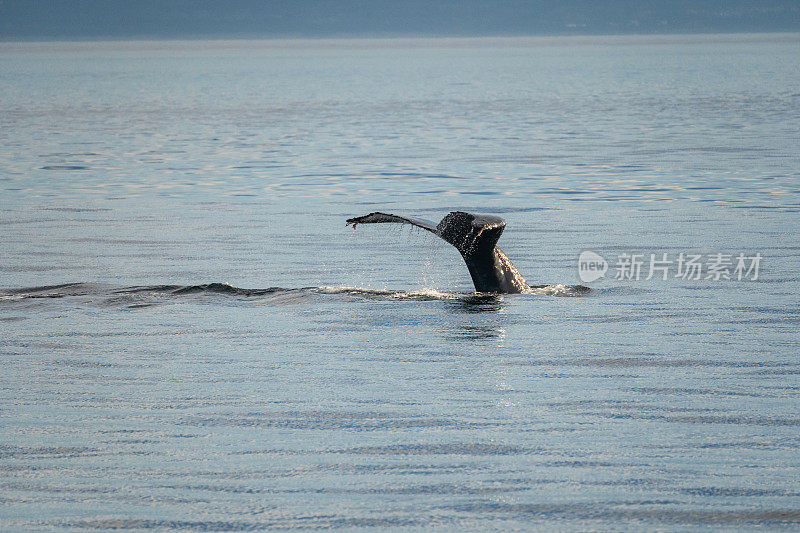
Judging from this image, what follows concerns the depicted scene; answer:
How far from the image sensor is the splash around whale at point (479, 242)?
492 inches

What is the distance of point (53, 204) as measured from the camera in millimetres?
24375

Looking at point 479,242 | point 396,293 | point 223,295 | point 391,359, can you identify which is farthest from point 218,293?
point 391,359

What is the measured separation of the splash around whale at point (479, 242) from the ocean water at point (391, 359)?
0.28m

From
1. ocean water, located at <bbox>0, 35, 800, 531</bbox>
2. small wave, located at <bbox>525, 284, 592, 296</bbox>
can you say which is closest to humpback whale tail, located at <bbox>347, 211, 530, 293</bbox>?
small wave, located at <bbox>525, 284, 592, 296</bbox>

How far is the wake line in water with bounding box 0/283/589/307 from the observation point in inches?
556

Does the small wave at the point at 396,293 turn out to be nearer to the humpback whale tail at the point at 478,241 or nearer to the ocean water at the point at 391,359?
the ocean water at the point at 391,359

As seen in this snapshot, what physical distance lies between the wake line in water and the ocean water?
62mm

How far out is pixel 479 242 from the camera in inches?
517

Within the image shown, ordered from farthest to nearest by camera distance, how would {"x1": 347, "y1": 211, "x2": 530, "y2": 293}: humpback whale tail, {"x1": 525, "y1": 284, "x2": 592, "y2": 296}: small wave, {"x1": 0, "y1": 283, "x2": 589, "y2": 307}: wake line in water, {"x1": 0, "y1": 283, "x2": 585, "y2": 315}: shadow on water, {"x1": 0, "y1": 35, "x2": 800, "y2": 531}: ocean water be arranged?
{"x1": 525, "y1": 284, "x2": 592, "y2": 296}: small wave
{"x1": 0, "y1": 283, "x2": 589, "y2": 307}: wake line in water
{"x1": 0, "y1": 283, "x2": 585, "y2": 315}: shadow on water
{"x1": 347, "y1": 211, "x2": 530, "y2": 293}: humpback whale tail
{"x1": 0, "y1": 35, "x2": 800, "y2": 531}: ocean water

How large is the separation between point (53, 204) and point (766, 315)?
15.8 m

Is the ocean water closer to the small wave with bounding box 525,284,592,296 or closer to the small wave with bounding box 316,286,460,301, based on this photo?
the small wave with bounding box 316,286,460,301

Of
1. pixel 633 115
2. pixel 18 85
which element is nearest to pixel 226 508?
pixel 633 115

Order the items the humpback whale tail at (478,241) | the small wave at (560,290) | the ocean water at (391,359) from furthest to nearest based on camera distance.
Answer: the small wave at (560,290), the humpback whale tail at (478,241), the ocean water at (391,359)

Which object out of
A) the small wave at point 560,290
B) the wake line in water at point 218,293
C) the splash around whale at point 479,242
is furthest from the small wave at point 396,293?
the small wave at point 560,290
